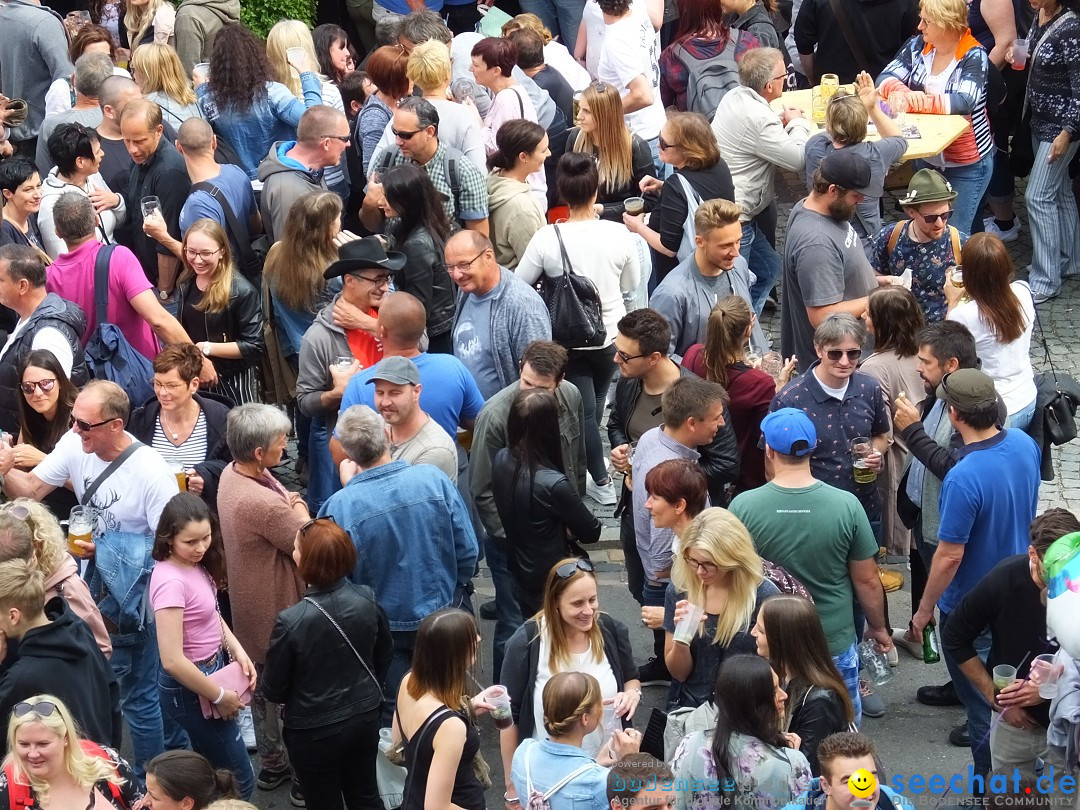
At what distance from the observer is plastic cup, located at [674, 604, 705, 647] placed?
504 cm

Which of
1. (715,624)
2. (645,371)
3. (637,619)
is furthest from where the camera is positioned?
(637,619)

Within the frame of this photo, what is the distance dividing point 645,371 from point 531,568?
3.63 ft

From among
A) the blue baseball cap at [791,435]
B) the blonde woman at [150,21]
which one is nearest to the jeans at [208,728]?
Answer: the blue baseball cap at [791,435]

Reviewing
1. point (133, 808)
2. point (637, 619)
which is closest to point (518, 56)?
point (637, 619)

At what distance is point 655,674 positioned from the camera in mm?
6594

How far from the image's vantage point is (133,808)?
183 inches

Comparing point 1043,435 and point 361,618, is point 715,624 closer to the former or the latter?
point 361,618

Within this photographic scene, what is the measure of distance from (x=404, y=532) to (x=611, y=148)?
11.6 ft

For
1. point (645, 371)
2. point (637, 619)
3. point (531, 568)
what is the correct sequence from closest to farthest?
1. point (531, 568)
2. point (645, 371)
3. point (637, 619)

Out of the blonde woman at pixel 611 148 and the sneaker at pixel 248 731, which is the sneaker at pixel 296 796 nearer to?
the sneaker at pixel 248 731

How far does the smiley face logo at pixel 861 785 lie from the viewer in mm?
4074

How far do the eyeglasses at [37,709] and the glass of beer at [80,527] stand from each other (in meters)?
1.43

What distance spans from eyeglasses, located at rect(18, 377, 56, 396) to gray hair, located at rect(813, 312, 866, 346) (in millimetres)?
3470

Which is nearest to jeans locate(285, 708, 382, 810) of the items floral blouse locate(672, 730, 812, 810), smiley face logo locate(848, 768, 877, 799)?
floral blouse locate(672, 730, 812, 810)
